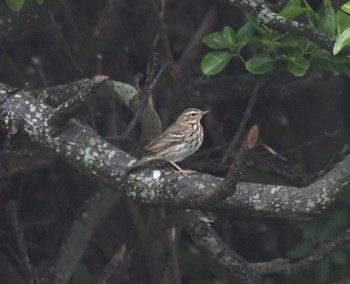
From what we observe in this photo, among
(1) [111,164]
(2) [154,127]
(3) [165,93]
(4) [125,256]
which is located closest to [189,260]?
(4) [125,256]

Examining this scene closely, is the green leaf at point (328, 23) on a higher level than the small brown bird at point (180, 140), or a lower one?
higher

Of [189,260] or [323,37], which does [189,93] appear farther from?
[323,37]

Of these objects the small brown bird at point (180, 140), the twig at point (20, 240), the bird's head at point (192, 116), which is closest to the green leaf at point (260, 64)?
the small brown bird at point (180, 140)

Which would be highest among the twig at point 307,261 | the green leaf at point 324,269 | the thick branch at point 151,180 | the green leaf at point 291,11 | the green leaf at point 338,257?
the green leaf at point 291,11

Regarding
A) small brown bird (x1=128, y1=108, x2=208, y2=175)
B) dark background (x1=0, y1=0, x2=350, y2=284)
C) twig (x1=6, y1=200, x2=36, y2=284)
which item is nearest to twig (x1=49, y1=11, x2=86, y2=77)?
dark background (x1=0, y1=0, x2=350, y2=284)

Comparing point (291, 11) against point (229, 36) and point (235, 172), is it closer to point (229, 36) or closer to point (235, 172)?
point (229, 36)

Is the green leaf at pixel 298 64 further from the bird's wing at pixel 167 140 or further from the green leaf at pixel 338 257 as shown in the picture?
the green leaf at pixel 338 257

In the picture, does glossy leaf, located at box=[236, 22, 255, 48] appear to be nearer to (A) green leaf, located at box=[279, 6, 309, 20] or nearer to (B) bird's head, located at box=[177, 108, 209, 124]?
(A) green leaf, located at box=[279, 6, 309, 20]
